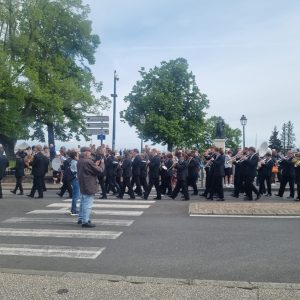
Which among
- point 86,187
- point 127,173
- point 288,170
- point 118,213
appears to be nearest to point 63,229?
point 86,187

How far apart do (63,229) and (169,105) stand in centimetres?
4636

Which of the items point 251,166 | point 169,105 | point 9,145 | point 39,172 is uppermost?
point 169,105

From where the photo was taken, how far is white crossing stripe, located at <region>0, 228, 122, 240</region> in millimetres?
9070

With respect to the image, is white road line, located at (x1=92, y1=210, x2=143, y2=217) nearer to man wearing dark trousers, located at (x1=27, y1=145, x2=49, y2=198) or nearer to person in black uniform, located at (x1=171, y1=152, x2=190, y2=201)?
person in black uniform, located at (x1=171, y1=152, x2=190, y2=201)

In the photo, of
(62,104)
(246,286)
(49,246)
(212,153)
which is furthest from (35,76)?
(246,286)

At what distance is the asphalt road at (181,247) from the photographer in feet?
21.5

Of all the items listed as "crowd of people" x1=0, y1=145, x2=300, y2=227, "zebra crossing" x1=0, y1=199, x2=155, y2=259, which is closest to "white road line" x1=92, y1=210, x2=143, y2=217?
"zebra crossing" x1=0, y1=199, x2=155, y2=259

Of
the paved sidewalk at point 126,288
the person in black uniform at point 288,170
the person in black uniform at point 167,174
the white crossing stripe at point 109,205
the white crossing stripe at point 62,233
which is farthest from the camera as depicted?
the person in black uniform at point 167,174

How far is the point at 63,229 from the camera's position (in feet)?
32.3

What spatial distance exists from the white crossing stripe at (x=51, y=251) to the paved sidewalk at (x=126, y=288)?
1415 mm

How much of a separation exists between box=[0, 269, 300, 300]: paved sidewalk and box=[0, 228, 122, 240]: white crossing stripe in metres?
2.96

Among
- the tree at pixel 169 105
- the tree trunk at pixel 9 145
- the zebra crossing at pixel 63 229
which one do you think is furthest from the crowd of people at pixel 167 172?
the tree at pixel 169 105

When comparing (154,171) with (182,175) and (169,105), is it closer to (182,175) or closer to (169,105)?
(182,175)

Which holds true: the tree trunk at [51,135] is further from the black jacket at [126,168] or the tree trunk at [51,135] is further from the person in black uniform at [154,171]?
the person in black uniform at [154,171]
